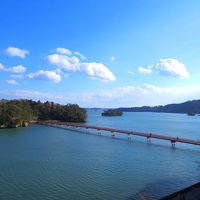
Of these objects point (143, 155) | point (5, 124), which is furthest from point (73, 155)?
point (5, 124)

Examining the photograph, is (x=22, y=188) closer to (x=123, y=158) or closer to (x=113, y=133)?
(x=123, y=158)

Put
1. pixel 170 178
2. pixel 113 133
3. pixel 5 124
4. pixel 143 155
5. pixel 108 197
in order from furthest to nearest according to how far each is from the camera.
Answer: pixel 5 124, pixel 113 133, pixel 143 155, pixel 170 178, pixel 108 197

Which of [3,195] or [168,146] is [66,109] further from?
[3,195]

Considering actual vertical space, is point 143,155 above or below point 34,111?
below

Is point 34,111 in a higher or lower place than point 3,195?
higher

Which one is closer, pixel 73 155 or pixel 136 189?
pixel 136 189

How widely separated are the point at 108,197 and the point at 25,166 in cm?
1639

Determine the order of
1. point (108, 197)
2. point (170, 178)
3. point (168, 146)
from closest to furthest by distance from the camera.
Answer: point (108, 197) < point (170, 178) < point (168, 146)

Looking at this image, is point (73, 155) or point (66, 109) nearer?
point (73, 155)

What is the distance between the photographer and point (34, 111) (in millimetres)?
146500

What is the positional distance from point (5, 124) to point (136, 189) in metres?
78.3

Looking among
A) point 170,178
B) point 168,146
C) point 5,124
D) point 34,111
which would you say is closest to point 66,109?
point 34,111

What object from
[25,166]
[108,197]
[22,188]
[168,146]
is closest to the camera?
[108,197]

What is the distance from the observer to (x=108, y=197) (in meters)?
29.0
